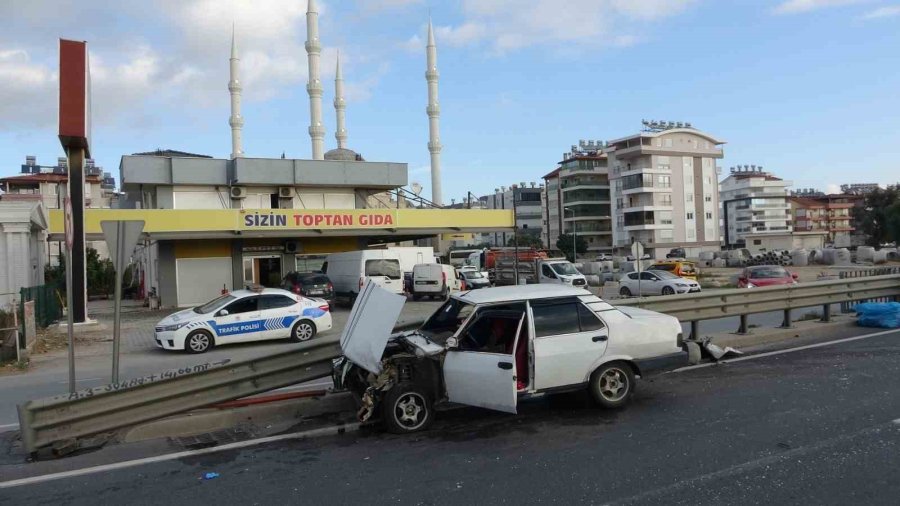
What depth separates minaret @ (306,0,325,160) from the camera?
57.3 metres

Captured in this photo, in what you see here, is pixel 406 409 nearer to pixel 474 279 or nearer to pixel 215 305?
pixel 215 305

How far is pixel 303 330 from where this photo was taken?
17500mm

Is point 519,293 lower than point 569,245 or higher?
lower

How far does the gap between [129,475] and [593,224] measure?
3964 inches

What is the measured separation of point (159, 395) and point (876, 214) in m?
100.0

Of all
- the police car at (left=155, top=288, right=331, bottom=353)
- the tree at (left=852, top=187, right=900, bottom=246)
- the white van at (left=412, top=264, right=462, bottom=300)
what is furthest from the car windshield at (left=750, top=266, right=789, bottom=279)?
the tree at (left=852, top=187, right=900, bottom=246)

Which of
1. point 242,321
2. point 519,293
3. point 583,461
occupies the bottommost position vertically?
point 583,461

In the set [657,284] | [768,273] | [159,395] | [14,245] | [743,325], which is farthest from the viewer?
[657,284]

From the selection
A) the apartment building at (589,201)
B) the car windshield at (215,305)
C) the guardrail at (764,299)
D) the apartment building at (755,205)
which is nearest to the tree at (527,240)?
the apartment building at (589,201)

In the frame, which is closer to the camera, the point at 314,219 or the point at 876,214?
the point at 314,219

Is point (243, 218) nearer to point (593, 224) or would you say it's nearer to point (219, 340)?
point (219, 340)

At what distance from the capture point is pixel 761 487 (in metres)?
5.19

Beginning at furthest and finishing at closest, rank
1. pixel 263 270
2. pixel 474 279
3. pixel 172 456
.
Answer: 1. pixel 474 279
2. pixel 263 270
3. pixel 172 456

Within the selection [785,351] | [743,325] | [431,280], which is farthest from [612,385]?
[431,280]
